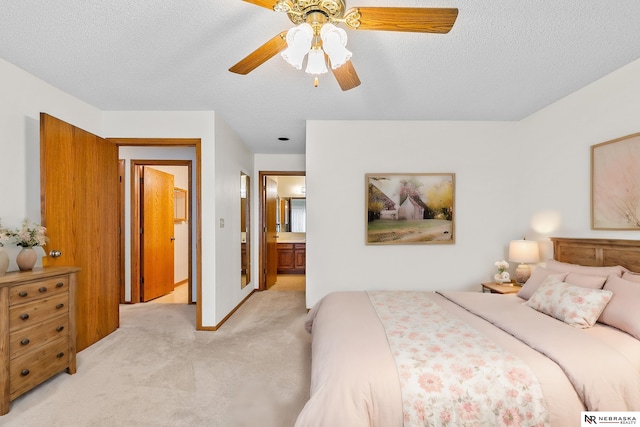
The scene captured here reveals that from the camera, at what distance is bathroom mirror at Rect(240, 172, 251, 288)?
497cm

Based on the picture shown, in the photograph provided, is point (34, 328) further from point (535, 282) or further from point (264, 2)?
point (535, 282)

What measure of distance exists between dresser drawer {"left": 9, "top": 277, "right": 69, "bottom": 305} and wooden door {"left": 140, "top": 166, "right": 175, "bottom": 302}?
2341mm

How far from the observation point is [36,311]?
7.45 ft

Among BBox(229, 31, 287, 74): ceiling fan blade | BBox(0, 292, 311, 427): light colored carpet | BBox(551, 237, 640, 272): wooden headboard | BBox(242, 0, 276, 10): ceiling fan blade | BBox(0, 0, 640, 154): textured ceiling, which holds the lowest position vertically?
BBox(0, 292, 311, 427): light colored carpet

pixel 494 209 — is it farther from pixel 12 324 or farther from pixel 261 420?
pixel 12 324

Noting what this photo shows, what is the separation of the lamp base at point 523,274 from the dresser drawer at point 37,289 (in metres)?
4.31

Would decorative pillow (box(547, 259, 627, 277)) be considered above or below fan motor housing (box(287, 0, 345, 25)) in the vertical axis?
below

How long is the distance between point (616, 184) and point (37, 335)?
4.68 meters

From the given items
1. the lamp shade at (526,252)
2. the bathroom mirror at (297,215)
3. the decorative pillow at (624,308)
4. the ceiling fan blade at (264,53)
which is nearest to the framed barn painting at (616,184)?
the lamp shade at (526,252)

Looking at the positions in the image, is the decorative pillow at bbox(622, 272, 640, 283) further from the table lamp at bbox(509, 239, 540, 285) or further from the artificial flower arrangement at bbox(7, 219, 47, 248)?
the artificial flower arrangement at bbox(7, 219, 47, 248)

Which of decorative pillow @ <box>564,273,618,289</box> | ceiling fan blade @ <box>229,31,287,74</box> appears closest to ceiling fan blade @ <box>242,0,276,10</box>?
ceiling fan blade @ <box>229,31,287,74</box>

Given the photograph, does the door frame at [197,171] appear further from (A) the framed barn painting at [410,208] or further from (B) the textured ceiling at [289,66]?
(A) the framed barn painting at [410,208]

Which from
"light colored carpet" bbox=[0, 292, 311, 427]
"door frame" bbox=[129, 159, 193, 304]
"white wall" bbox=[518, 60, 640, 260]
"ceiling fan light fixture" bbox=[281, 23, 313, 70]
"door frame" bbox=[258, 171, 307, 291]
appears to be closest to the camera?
"ceiling fan light fixture" bbox=[281, 23, 313, 70]

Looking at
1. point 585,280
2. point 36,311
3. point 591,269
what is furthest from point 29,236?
point 591,269
